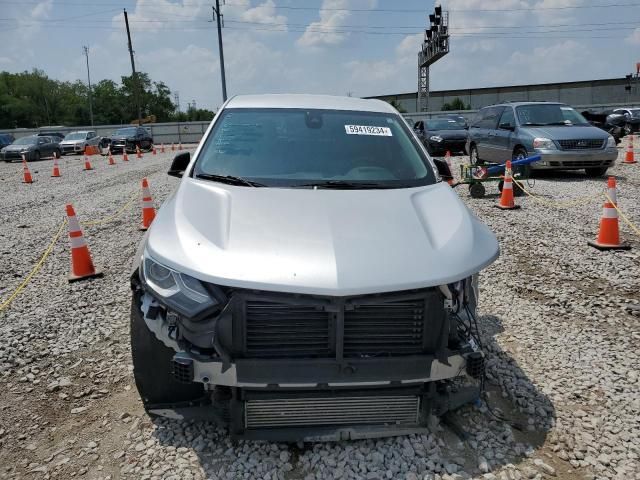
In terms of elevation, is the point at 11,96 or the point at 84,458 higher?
the point at 11,96

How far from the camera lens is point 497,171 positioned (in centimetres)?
1062

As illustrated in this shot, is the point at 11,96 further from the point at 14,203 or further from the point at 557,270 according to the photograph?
the point at 557,270

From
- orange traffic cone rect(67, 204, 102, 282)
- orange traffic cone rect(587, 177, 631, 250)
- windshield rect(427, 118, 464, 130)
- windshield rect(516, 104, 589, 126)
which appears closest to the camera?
orange traffic cone rect(67, 204, 102, 282)

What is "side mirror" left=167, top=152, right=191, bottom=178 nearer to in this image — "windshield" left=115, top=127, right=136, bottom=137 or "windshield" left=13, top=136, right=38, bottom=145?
"windshield" left=13, top=136, right=38, bottom=145

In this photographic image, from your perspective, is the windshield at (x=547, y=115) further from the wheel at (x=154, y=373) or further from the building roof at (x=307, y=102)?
the wheel at (x=154, y=373)

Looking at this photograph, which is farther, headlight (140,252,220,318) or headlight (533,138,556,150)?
headlight (533,138,556,150)

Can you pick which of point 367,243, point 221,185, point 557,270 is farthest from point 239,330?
point 557,270

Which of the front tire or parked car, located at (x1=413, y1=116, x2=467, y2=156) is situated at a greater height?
parked car, located at (x1=413, y1=116, x2=467, y2=156)

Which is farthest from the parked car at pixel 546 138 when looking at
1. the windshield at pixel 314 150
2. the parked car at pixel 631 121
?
the parked car at pixel 631 121

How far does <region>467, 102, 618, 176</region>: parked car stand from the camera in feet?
38.5

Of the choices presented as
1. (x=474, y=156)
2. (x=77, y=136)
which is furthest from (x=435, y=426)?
(x=77, y=136)

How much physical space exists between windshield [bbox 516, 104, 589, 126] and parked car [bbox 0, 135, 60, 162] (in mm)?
24834

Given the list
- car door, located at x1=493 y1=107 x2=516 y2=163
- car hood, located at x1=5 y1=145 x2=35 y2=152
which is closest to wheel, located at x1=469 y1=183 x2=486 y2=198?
car door, located at x1=493 y1=107 x2=516 y2=163

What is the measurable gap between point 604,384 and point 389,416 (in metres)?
1.74
